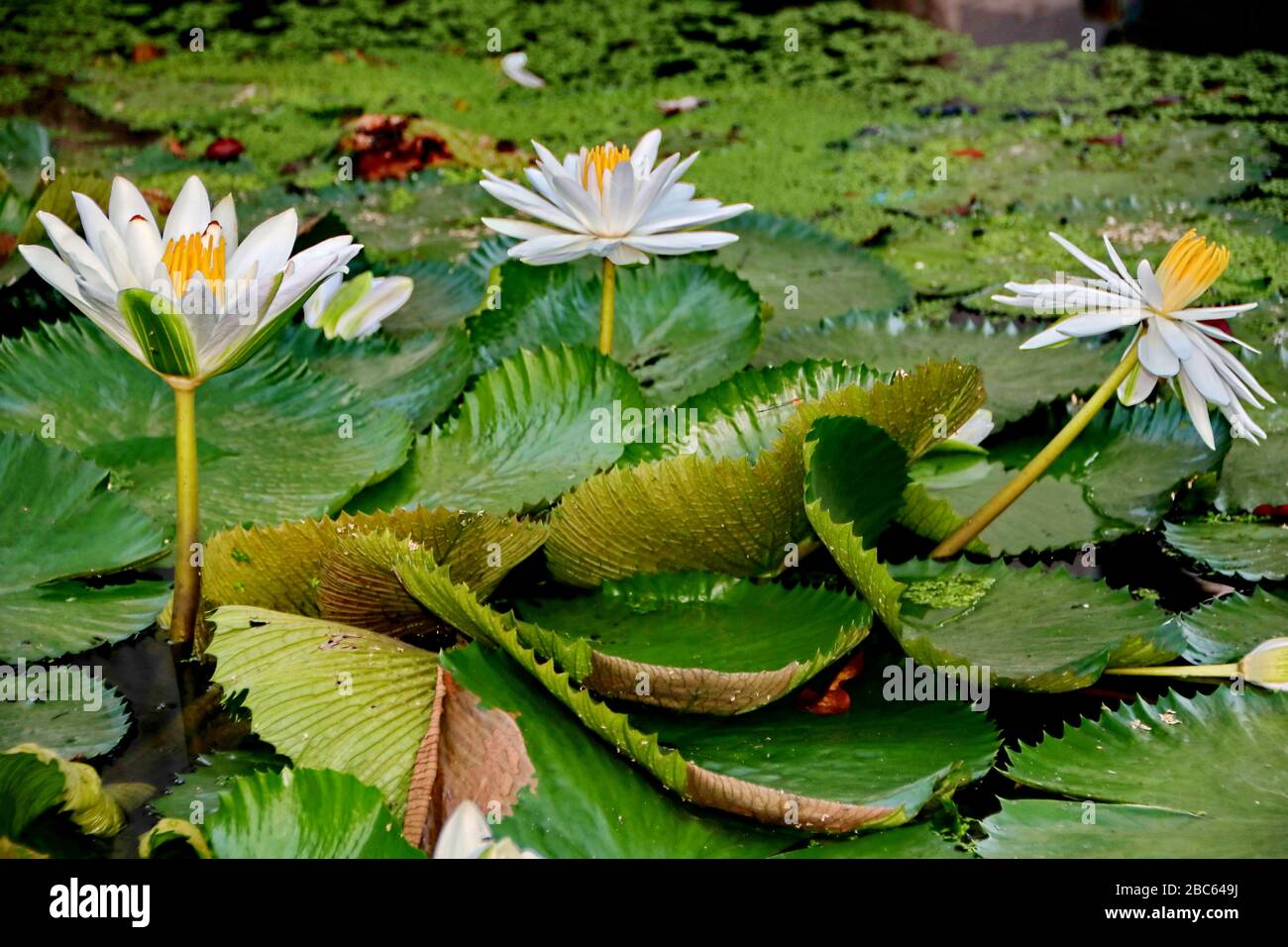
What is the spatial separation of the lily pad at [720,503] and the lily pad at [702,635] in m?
0.03

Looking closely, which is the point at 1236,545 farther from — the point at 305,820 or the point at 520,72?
the point at 520,72

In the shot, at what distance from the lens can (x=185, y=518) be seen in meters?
1.29

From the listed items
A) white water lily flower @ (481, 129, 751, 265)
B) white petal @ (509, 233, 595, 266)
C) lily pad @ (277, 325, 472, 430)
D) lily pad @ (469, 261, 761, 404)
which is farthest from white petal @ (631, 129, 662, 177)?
lily pad @ (277, 325, 472, 430)

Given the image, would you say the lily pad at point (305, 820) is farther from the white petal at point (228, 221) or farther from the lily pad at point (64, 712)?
the white petal at point (228, 221)

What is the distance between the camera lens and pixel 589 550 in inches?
53.4

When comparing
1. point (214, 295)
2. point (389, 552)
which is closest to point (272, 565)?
point (389, 552)

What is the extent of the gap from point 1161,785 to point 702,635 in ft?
1.48

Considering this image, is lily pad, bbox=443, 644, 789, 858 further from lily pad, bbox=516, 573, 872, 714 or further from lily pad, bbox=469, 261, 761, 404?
lily pad, bbox=469, 261, 761, 404

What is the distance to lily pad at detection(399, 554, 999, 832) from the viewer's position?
42.5 inches

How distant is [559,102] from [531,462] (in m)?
2.58

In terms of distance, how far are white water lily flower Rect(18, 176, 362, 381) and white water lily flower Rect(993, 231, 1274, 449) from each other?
0.74 m

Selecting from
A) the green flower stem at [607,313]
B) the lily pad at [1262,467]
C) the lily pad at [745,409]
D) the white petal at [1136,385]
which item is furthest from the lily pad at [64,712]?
the lily pad at [1262,467]

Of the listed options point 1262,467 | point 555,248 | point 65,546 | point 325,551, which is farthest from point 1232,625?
point 65,546
